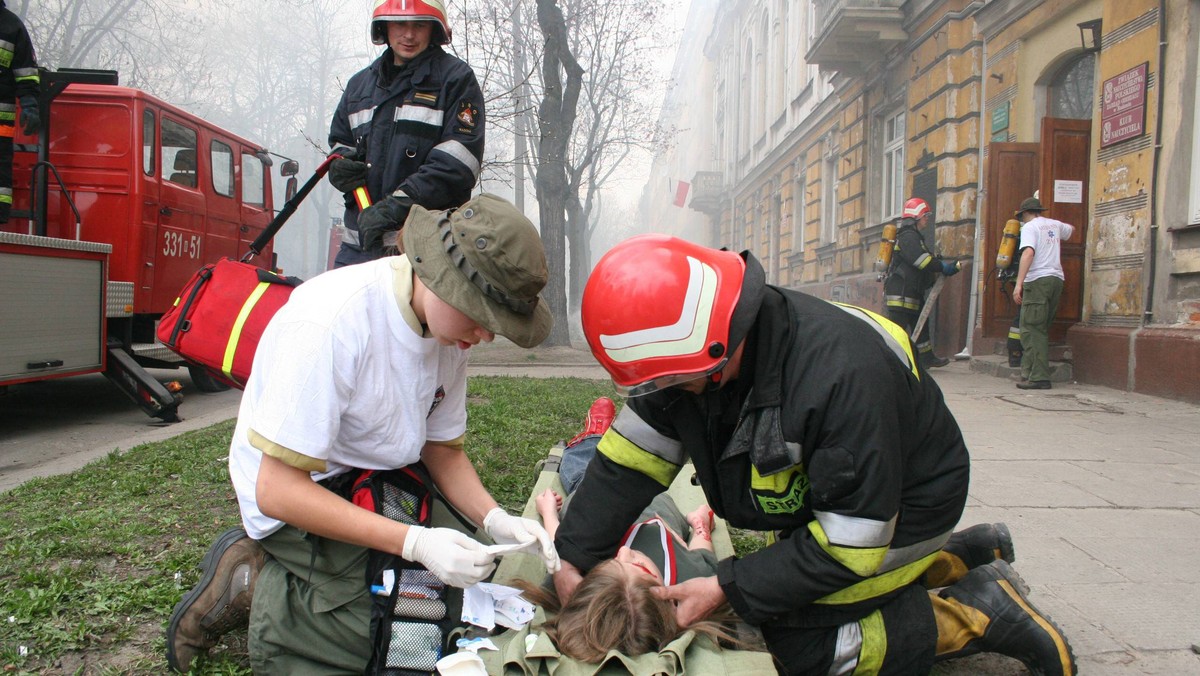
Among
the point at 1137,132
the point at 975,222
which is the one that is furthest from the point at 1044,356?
the point at 975,222

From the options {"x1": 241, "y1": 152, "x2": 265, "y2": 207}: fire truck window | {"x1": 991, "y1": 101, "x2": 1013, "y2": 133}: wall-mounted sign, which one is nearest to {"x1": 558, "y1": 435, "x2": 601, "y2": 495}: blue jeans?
{"x1": 241, "y1": 152, "x2": 265, "y2": 207}: fire truck window

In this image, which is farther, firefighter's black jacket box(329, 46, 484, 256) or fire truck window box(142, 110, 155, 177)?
fire truck window box(142, 110, 155, 177)

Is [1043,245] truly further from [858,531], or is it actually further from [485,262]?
[485,262]

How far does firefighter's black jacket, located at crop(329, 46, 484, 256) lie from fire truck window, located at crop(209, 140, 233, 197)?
489 cm

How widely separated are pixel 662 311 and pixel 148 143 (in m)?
6.31

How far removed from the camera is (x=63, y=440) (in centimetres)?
525

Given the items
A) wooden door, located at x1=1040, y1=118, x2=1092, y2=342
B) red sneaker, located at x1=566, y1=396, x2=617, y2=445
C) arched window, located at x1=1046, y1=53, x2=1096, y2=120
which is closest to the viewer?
red sneaker, located at x1=566, y1=396, x2=617, y2=445

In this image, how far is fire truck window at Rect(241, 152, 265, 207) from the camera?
7.79 m

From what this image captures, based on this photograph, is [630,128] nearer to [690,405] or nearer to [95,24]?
[95,24]

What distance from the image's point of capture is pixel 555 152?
12.6m

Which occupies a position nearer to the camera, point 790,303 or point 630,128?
point 790,303

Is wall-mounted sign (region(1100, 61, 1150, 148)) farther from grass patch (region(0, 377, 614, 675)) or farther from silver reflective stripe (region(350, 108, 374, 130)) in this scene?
silver reflective stripe (region(350, 108, 374, 130))

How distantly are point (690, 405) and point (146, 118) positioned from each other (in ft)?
20.6

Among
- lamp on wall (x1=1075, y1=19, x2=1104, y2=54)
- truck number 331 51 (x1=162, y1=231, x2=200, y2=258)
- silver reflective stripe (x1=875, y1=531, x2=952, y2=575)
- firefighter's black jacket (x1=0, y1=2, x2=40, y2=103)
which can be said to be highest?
lamp on wall (x1=1075, y1=19, x2=1104, y2=54)
